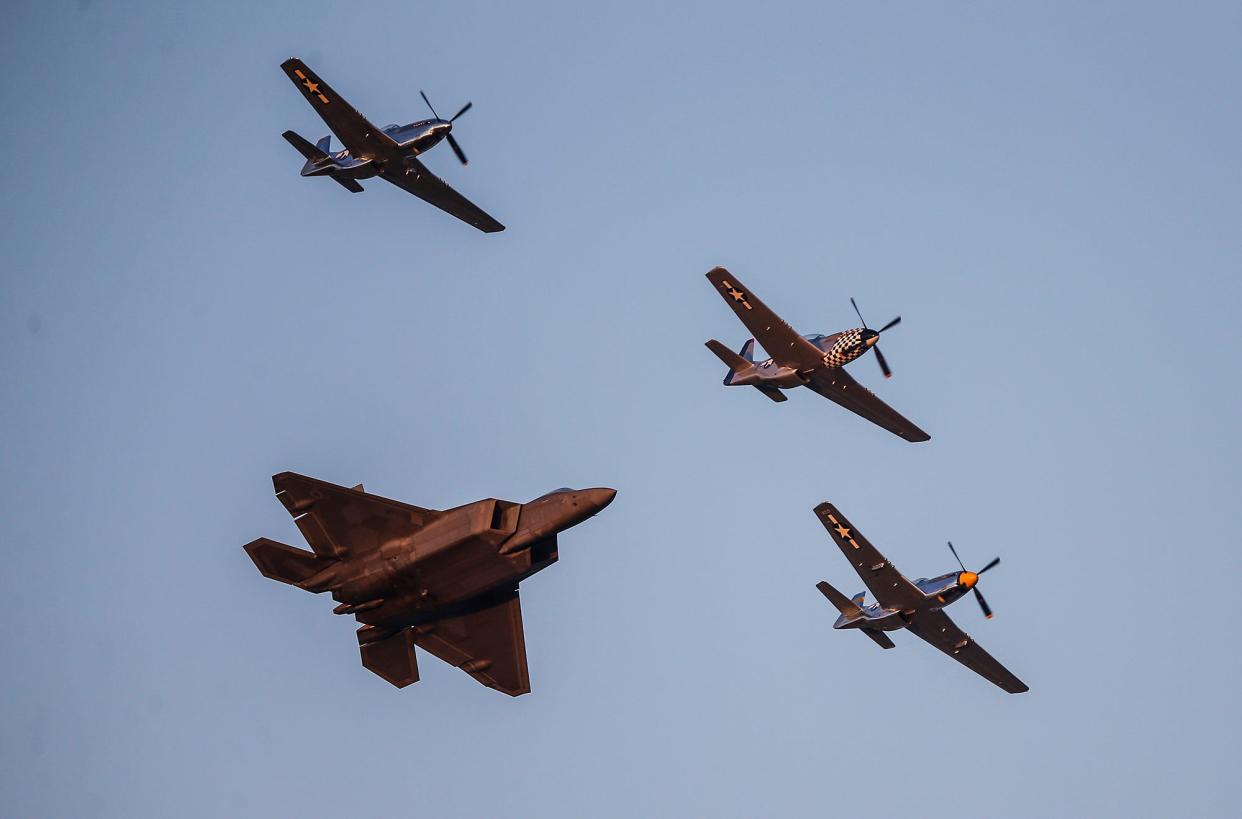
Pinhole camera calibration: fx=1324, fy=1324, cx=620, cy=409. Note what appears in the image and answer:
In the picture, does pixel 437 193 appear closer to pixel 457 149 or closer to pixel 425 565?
pixel 457 149

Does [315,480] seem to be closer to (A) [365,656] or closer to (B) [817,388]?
(A) [365,656]

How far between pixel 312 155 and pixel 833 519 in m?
35.2

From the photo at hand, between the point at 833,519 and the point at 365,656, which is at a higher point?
the point at 833,519

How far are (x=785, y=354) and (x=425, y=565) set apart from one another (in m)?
33.2

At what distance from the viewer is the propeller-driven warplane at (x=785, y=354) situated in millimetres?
74000

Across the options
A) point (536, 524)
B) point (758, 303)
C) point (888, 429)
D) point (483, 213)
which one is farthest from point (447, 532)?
point (888, 429)

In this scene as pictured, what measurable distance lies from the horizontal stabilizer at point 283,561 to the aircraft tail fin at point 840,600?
34322 millimetres

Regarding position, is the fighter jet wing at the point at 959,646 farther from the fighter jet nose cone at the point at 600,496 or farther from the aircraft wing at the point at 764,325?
the fighter jet nose cone at the point at 600,496

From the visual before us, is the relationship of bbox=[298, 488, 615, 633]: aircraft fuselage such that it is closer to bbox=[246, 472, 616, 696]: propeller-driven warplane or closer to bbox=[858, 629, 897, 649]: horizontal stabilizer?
bbox=[246, 472, 616, 696]: propeller-driven warplane

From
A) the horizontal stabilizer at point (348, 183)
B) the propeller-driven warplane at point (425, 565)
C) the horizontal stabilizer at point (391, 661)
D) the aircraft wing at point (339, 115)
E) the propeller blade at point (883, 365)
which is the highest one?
the aircraft wing at point (339, 115)

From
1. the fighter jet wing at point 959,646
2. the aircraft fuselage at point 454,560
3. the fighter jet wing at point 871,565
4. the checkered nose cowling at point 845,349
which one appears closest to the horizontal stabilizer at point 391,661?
the aircraft fuselage at point 454,560

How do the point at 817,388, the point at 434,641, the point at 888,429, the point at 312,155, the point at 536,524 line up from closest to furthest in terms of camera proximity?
1. the point at 536,524
2. the point at 434,641
3. the point at 312,155
4. the point at 817,388
5. the point at 888,429

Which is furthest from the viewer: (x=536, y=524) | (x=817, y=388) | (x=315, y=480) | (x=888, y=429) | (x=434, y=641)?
(x=888, y=429)

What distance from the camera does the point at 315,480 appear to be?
50250mm
